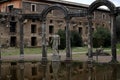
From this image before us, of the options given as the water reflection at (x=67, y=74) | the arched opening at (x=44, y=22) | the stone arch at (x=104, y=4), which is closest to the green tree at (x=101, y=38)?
the arched opening at (x=44, y=22)

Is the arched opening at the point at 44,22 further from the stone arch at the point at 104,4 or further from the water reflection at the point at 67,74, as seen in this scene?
the water reflection at the point at 67,74

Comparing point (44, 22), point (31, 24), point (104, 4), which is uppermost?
point (104, 4)

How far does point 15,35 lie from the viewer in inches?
2143

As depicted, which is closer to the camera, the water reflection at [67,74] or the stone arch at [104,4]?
the water reflection at [67,74]

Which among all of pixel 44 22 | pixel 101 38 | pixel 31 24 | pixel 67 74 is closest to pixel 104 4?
pixel 44 22

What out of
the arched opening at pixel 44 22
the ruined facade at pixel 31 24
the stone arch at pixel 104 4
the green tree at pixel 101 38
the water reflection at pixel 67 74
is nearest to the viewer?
the water reflection at pixel 67 74

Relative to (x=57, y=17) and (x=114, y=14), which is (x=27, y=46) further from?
(x=114, y=14)

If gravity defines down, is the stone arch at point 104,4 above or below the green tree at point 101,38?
above

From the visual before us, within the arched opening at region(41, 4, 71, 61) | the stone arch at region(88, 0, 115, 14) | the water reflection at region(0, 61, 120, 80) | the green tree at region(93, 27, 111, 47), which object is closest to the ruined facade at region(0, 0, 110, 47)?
the green tree at region(93, 27, 111, 47)

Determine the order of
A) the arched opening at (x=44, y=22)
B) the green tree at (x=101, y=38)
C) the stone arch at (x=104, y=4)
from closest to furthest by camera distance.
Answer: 1. the stone arch at (x=104, y=4)
2. the arched opening at (x=44, y=22)
3. the green tree at (x=101, y=38)

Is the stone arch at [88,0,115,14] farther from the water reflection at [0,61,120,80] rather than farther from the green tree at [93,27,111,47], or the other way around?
the green tree at [93,27,111,47]

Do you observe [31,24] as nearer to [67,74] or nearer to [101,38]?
[101,38]

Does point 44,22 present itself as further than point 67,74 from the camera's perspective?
Yes

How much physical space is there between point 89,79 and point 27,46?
4020cm
